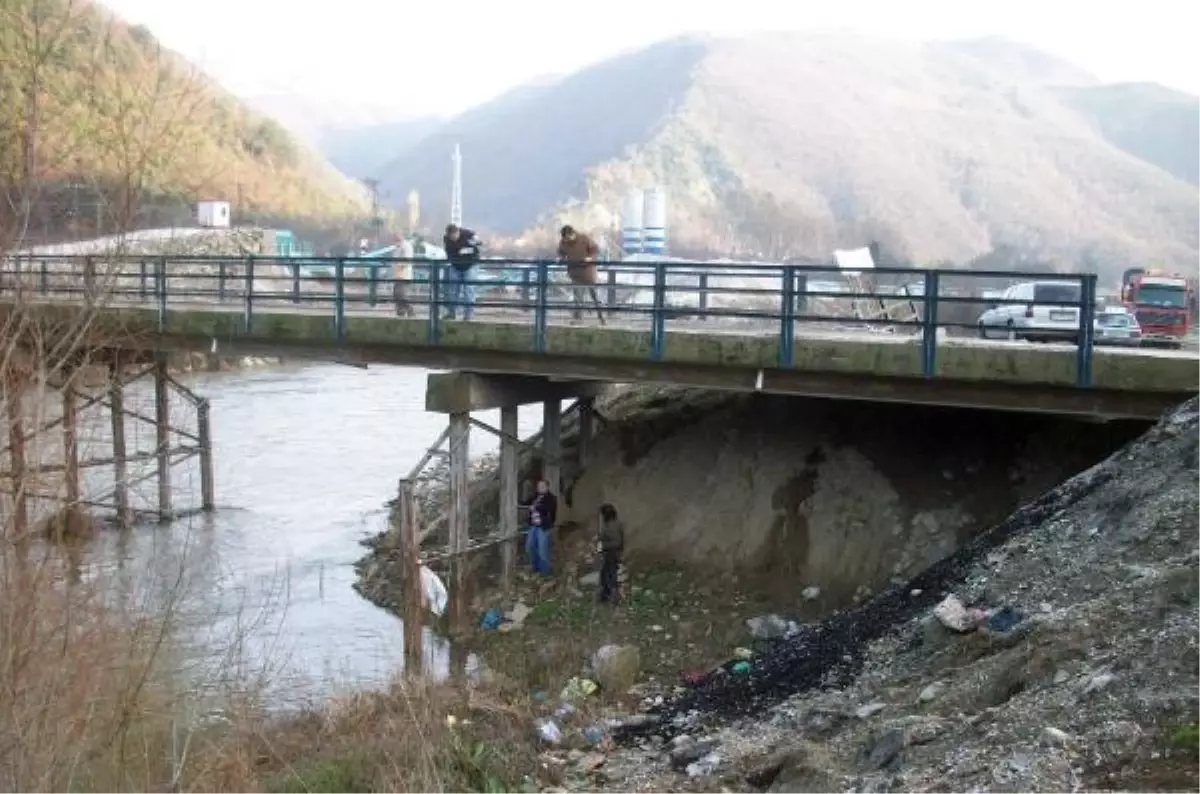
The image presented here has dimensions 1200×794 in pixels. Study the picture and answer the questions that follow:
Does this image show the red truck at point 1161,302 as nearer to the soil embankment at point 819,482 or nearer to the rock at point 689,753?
the soil embankment at point 819,482

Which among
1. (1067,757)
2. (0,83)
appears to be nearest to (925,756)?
(1067,757)

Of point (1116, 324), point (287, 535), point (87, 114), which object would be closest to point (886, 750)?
point (87, 114)

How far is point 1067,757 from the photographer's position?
21.8ft

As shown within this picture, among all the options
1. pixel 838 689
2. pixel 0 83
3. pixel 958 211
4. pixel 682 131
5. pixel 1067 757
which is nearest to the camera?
pixel 1067 757

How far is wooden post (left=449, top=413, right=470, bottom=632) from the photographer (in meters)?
15.2

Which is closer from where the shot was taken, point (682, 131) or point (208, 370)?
point (208, 370)

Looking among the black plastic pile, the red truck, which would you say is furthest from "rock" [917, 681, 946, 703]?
the red truck

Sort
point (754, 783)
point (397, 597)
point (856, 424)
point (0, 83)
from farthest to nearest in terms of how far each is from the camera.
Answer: point (397, 597) < point (856, 424) < point (754, 783) < point (0, 83)

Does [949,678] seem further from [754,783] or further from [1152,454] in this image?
[1152,454]

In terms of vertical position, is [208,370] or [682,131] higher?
[682,131]

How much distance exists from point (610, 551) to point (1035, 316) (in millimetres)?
9062

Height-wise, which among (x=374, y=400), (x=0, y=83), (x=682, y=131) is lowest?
(x=374, y=400)

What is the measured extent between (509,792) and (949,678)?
3.07 meters

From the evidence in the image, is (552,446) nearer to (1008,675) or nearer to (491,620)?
(491,620)
